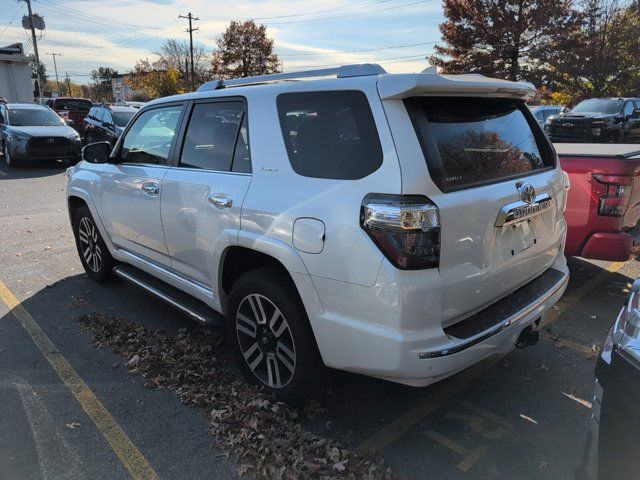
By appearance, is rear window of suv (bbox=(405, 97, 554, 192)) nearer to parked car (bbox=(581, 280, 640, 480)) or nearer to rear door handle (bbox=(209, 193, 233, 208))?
parked car (bbox=(581, 280, 640, 480))

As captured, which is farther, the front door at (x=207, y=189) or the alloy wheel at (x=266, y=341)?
the front door at (x=207, y=189)

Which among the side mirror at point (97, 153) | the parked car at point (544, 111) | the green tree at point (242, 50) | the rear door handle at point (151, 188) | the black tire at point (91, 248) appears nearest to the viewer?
the rear door handle at point (151, 188)

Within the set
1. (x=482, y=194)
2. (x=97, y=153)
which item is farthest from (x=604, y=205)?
(x=97, y=153)

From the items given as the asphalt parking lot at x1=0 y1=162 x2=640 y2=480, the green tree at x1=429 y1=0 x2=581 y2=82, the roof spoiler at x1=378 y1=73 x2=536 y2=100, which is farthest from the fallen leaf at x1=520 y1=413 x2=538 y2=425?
the green tree at x1=429 y1=0 x2=581 y2=82

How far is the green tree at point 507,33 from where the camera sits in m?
29.9

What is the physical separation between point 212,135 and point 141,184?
0.90 m

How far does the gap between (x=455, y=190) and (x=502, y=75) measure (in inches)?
1276

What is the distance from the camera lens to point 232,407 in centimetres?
307

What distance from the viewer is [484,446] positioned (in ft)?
9.16

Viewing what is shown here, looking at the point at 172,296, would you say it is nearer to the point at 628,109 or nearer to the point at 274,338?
the point at 274,338

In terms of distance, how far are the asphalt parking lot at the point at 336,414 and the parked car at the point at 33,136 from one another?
11.4 metres

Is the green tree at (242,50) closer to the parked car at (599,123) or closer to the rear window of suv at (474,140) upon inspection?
the parked car at (599,123)

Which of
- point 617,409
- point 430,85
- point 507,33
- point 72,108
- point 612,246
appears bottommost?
point 612,246

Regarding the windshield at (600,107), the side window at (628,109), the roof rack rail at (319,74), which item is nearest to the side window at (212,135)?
the roof rack rail at (319,74)
